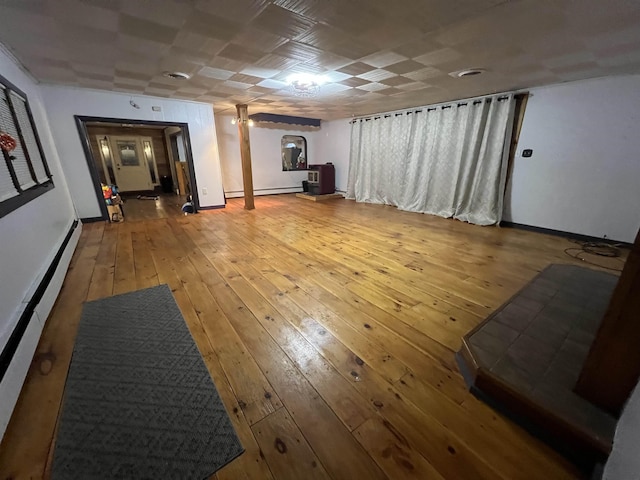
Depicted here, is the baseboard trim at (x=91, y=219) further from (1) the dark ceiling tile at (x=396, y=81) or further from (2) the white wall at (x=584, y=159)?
(2) the white wall at (x=584, y=159)

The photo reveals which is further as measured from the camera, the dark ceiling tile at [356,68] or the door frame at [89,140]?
the door frame at [89,140]

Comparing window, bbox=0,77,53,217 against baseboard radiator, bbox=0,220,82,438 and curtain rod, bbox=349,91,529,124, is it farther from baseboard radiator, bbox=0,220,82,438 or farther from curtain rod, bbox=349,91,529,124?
curtain rod, bbox=349,91,529,124

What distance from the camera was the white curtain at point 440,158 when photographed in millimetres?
4098

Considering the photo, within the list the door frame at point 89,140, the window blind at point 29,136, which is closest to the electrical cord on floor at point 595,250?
the window blind at point 29,136

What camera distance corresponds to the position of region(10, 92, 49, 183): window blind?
2.58 meters

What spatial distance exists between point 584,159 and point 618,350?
377 cm

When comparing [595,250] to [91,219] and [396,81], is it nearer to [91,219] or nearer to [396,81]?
[396,81]

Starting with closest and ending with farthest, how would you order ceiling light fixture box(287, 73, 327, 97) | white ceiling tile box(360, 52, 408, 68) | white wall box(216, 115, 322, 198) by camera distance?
white ceiling tile box(360, 52, 408, 68) → ceiling light fixture box(287, 73, 327, 97) → white wall box(216, 115, 322, 198)

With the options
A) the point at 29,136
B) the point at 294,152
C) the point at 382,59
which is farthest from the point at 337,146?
the point at 29,136

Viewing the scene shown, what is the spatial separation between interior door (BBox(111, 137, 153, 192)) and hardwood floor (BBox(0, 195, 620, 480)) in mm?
5328

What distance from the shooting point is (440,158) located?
15.8 feet

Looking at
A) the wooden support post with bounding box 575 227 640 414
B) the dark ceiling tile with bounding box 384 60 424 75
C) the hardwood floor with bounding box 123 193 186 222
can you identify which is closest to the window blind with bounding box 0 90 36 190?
the hardwood floor with bounding box 123 193 186 222

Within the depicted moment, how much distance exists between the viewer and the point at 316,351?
4.90 feet

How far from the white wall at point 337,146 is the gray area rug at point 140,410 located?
6.19 meters
